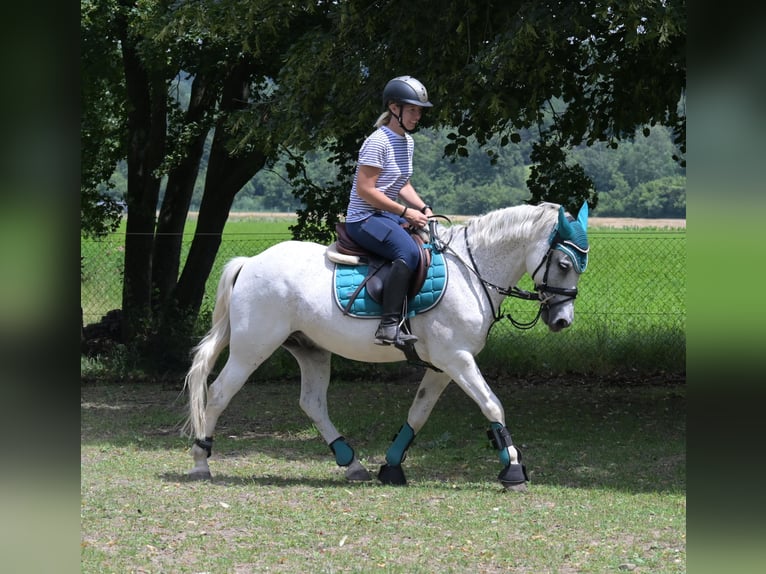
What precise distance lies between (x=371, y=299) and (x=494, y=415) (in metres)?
1.19

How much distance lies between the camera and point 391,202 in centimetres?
689

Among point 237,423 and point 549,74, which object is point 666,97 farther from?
point 237,423

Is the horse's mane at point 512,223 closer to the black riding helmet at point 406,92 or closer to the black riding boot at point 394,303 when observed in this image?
the black riding boot at point 394,303

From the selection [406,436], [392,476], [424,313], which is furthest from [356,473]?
[424,313]

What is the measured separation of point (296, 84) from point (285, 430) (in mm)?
3646

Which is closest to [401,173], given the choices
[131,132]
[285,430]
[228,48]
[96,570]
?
[96,570]

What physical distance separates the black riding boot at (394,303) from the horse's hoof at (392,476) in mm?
1054

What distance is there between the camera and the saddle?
7.04m

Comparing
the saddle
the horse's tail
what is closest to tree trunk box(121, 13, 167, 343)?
the horse's tail

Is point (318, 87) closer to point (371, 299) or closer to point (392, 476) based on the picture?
point (371, 299)

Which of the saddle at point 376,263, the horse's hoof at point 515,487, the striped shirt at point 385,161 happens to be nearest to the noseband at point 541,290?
the saddle at point 376,263

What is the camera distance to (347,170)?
45.0 ft

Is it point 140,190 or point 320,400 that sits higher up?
point 140,190

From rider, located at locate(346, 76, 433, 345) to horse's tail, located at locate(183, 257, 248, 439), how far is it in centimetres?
111
